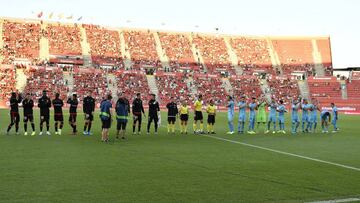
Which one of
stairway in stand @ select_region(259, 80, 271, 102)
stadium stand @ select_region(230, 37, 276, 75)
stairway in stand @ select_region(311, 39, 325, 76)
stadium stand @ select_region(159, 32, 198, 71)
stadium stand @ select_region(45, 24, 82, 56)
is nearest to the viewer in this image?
stairway in stand @ select_region(259, 80, 271, 102)

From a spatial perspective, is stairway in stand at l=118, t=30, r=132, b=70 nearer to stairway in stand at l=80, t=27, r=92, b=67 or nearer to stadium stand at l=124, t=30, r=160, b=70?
stadium stand at l=124, t=30, r=160, b=70

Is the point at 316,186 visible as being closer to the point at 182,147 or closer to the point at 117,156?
the point at 117,156

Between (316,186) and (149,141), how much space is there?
10.4 m

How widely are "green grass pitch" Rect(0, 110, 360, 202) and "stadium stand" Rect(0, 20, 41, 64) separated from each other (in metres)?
58.0

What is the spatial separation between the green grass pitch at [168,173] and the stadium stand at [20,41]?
58029 mm

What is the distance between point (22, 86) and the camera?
2488 inches

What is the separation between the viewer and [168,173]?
424 inches

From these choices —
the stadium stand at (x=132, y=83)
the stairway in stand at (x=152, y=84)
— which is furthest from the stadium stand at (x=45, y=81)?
the stairway in stand at (x=152, y=84)

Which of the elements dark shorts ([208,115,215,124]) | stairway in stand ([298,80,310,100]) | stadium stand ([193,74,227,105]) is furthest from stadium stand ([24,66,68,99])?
dark shorts ([208,115,215,124])

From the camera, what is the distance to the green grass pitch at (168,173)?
8.33 m

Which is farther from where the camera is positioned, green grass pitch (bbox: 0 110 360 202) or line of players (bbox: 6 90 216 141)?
line of players (bbox: 6 90 216 141)

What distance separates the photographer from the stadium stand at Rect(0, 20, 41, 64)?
72.0 meters

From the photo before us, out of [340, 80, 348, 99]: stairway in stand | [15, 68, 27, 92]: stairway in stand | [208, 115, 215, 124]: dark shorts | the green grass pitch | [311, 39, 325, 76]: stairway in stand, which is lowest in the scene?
the green grass pitch

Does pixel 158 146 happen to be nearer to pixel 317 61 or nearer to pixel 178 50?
pixel 178 50
